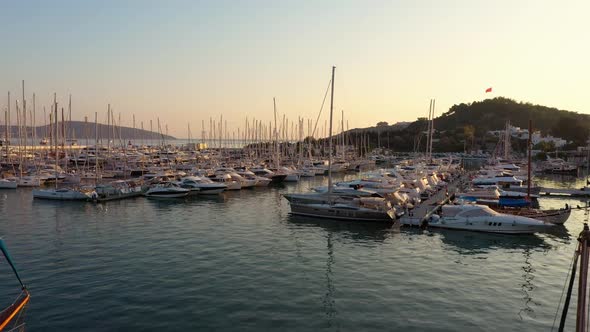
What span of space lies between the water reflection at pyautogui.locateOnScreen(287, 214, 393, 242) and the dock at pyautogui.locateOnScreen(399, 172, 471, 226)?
1917 mm

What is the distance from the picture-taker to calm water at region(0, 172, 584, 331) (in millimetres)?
18359

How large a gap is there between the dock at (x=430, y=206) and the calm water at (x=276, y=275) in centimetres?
174

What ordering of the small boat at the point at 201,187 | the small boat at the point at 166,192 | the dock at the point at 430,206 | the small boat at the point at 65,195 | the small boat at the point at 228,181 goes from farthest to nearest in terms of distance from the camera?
1. the small boat at the point at 228,181
2. the small boat at the point at 201,187
3. the small boat at the point at 166,192
4. the small boat at the point at 65,195
5. the dock at the point at 430,206

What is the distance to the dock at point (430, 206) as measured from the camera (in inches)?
1480

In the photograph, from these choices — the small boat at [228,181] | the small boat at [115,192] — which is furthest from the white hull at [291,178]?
the small boat at [115,192]

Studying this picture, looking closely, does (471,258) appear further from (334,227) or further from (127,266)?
(127,266)

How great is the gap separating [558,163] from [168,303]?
10138 centimetres

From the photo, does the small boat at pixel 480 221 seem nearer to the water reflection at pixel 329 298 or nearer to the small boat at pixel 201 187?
the water reflection at pixel 329 298

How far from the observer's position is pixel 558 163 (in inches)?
3797

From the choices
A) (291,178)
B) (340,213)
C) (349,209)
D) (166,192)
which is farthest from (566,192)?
(166,192)

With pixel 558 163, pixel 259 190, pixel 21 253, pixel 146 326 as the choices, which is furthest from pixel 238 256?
pixel 558 163

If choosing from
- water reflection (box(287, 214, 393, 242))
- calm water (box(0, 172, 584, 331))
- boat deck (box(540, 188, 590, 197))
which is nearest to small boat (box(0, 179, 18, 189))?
calm water (box(0, 172, 584, 331))

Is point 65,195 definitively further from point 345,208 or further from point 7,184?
point 345,208

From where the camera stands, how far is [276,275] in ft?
79.2
